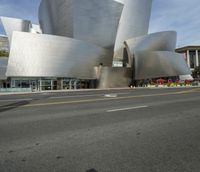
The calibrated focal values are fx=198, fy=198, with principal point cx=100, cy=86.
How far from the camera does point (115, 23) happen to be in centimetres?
5200

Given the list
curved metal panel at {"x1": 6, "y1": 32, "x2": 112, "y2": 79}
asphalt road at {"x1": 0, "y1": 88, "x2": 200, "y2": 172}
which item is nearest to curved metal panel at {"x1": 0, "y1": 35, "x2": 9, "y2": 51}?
curved metal panel at {"x1": 6, "y1": 32, "x2": 112, "y2": 79}

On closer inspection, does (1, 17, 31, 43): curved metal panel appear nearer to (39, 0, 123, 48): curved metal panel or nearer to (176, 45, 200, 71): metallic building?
(39, 0, 123, 48): curved metal panel

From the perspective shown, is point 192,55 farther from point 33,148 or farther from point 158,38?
point 33,148

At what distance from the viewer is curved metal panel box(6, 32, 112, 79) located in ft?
125

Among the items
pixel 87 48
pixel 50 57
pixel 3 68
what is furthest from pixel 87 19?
pixel 3 68

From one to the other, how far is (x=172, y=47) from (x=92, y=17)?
22558 mm

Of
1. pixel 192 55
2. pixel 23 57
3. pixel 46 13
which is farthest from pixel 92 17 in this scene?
pixel 192 55

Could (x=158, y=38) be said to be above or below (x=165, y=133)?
above

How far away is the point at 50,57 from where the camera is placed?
4050 cm

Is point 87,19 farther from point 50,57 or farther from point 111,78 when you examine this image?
point 111,78

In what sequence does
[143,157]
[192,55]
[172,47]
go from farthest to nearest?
[192,55] → [172,47] → [143,157]

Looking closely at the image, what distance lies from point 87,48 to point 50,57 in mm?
8887

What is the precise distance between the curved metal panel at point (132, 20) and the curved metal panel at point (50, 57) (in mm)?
15369

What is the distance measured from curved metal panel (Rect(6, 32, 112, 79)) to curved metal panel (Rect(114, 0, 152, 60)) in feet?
50.4
